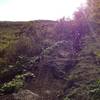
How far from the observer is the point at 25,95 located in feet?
20.1

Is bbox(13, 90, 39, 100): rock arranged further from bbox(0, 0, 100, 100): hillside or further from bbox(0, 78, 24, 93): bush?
bbox(0, 78, 24, 93): bush

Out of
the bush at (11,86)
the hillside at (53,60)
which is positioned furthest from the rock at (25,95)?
the bush at (11,86)

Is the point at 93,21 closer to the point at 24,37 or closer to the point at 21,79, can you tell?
the point at 24,37

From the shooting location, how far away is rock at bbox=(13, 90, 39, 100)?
239 inches

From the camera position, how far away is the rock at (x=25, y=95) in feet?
19.9

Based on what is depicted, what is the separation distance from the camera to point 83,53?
792 centimetres

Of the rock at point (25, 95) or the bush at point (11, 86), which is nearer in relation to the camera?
the rock at point (25, 95)

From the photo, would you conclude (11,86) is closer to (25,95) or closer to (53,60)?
(25,95)

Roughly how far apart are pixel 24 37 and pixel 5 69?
185cm

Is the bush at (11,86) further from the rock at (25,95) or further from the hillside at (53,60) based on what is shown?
the rock at (25,95)

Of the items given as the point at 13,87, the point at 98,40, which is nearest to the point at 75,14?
the point at 98,40

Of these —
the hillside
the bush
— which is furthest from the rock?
the bush

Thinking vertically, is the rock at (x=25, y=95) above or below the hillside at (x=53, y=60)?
below

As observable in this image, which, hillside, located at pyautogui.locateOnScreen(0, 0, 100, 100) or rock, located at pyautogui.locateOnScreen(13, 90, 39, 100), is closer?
rock, located at pyautogui.locateOnScreen(13, 90, 39, 100)
